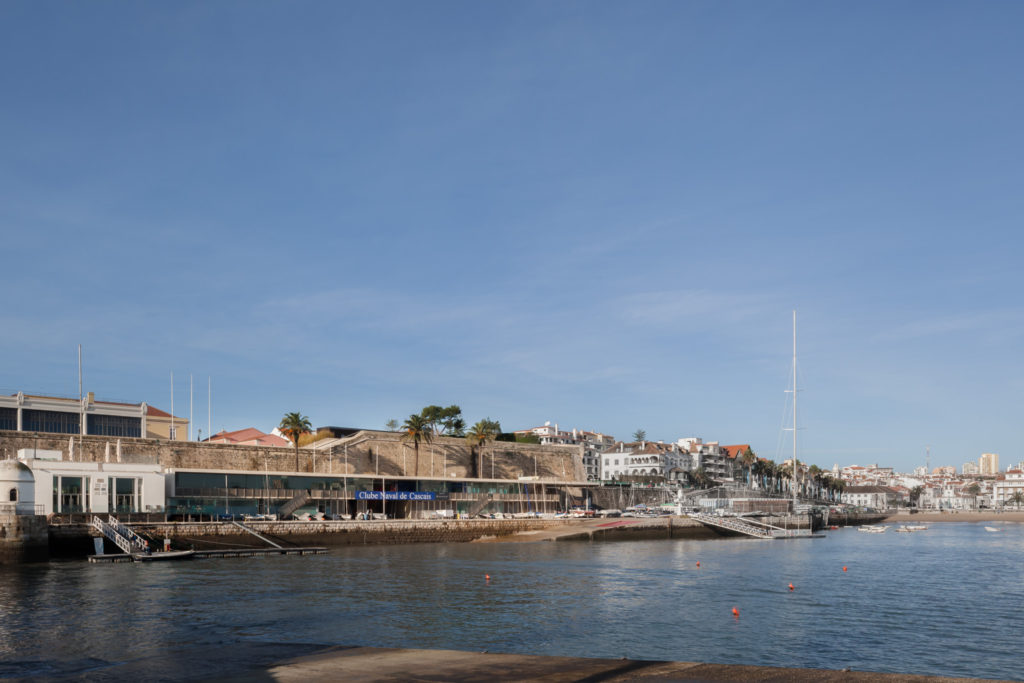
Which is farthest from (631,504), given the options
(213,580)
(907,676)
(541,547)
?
(907,676)

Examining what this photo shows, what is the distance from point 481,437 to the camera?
115m

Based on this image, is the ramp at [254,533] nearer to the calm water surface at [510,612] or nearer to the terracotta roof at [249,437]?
the calm water surface at [510,612]

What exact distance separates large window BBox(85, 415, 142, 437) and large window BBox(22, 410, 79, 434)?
4.94 ft

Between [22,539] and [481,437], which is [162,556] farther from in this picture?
[481,437]

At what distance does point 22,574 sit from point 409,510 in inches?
1937

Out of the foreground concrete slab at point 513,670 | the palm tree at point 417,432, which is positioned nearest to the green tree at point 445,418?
the palm tree at point 417,432

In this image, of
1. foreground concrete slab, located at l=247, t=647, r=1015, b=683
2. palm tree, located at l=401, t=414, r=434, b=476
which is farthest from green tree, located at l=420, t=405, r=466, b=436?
foreground concrete slab, located at l=247, t=647, r=1015, b=683

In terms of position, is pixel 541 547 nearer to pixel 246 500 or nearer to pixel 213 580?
pixel 246 500

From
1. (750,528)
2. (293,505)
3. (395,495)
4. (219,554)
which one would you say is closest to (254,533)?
(219,554)

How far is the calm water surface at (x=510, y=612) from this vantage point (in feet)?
83.5

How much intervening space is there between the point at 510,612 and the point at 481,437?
8069 centimetres

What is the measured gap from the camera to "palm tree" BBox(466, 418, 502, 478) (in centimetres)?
11544

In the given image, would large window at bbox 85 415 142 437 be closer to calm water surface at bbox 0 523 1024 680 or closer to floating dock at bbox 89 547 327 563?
floating dock at bbox 89 547 327 563

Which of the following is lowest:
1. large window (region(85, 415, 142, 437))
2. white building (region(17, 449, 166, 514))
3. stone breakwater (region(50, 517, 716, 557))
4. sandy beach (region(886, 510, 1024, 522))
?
→ sandy beach (region(886, 510, 1024, 522))
